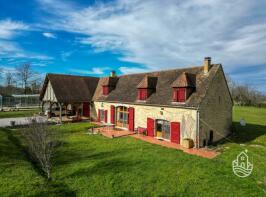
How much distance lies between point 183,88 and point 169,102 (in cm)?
180

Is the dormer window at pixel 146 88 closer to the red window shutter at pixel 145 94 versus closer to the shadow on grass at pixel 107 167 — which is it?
the red window shutter at pixel 145 94

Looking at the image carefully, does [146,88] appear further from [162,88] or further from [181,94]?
[181,94]

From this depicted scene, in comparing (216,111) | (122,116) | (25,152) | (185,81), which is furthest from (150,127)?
(25,152)

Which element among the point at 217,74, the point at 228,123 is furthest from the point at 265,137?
the point at 217,74

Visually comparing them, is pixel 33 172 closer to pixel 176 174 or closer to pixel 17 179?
pixel 17 179

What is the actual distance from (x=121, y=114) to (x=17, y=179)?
1423 centimetres

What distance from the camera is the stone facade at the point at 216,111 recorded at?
50.9 feet

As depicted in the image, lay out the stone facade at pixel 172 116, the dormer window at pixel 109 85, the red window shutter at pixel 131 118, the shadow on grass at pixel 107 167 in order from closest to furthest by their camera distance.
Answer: the shadow on grass at pixel 107 167 < the stone facade at pixel 172 116 < the red window shutter at pixel 131 118 < the dormer window at pixel 109 85

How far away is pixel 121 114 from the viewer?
901 inches

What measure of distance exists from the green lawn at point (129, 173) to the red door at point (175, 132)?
7.38 ft

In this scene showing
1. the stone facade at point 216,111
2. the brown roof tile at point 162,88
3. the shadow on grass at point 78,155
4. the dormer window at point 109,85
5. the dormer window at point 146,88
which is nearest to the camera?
the shadow on grass at point 78,155

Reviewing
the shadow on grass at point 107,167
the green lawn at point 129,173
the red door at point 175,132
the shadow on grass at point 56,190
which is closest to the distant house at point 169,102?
the red door at point 175,132

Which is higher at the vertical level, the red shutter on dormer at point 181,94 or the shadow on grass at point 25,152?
the red shutter on dormer at point 181,94

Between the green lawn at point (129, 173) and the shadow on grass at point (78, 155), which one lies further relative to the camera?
the shadow on grass at point (78, 155)
